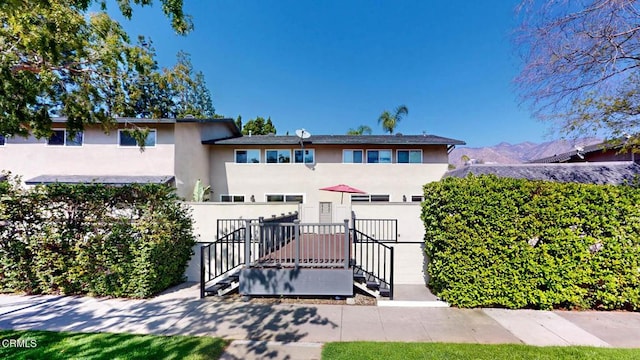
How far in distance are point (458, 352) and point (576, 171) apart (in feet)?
34.7

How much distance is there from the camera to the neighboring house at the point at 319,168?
14.1m

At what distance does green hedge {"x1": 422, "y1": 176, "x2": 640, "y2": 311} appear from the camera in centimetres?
495

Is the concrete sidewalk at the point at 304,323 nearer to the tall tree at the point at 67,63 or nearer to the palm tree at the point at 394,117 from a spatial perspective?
the tall tree at the point at 67,63

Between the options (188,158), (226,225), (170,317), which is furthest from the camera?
(188,158)

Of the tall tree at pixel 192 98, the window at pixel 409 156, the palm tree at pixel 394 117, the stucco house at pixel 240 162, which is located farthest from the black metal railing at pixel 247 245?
the tall tree at pixel 192 98

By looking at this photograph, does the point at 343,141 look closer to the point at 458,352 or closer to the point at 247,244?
the point at 247,244

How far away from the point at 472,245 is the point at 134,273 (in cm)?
748

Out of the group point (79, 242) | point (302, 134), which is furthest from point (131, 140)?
point (302, 134)

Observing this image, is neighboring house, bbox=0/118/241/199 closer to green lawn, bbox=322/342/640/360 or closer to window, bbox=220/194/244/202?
window, bbox=220/194/244/202

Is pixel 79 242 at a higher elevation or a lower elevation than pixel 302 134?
lower

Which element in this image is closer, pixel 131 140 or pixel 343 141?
pixel 131 140

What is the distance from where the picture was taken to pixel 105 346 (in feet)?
12.2

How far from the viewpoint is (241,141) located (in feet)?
47.0

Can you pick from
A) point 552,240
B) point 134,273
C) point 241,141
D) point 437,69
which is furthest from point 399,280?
point 437,69
